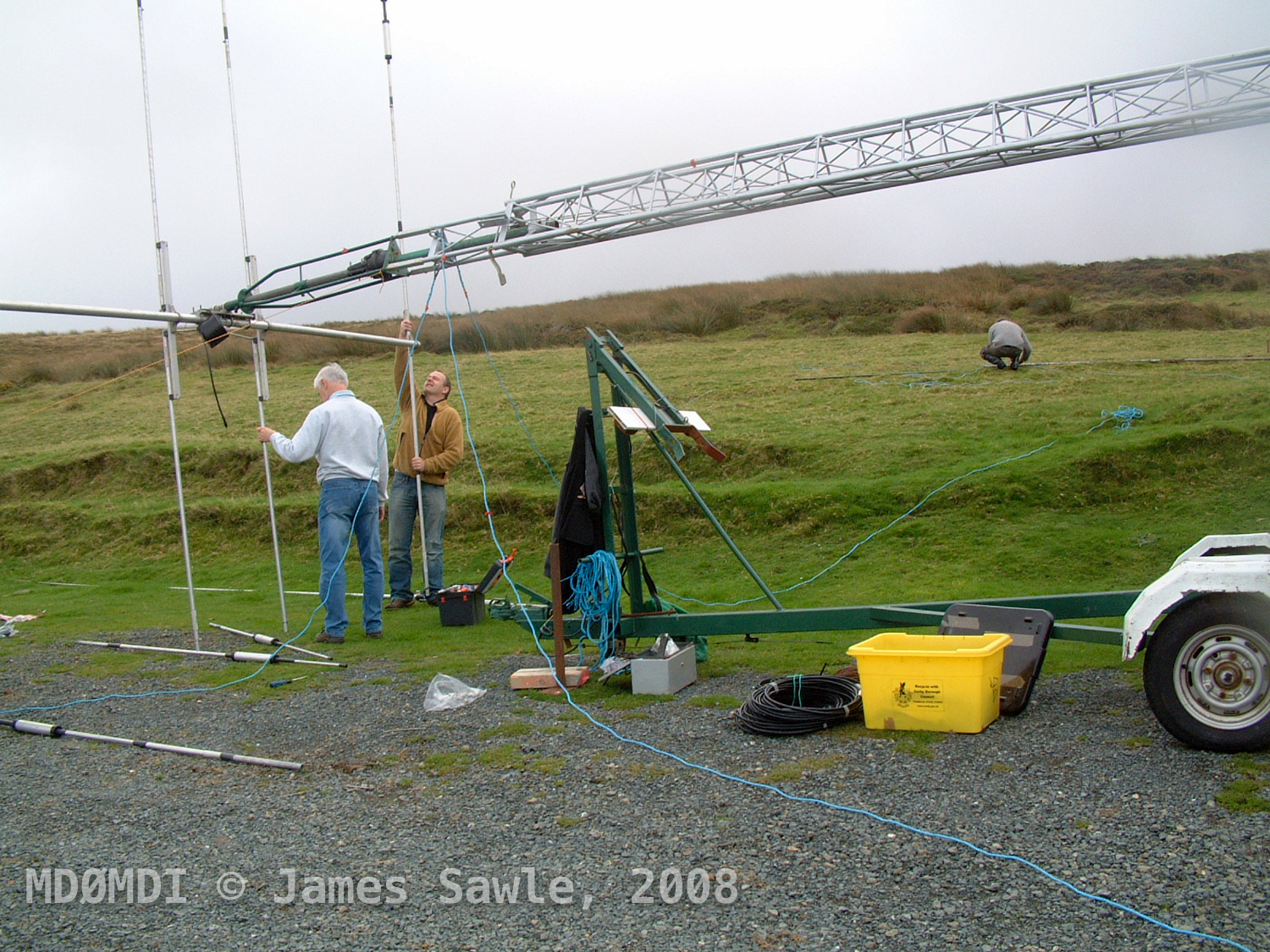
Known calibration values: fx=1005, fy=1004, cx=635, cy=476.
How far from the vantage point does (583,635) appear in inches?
296

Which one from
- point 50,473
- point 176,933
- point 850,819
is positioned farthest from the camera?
point 50,473

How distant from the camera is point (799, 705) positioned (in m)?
6.06

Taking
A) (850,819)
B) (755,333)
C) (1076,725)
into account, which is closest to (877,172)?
(1076,725)

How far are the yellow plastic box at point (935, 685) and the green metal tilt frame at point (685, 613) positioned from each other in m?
0.70

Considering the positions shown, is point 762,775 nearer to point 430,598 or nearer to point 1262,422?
point 430,598

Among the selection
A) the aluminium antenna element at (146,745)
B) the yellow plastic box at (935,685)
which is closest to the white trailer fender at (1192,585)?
the yellow plastic box at (935,685)

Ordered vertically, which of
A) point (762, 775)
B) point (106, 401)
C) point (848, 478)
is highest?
point (106, 401)

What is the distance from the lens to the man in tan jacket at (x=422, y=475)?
10758mm

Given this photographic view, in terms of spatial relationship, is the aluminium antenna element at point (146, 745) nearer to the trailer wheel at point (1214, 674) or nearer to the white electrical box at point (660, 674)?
the white electrical box at point (660, 674)

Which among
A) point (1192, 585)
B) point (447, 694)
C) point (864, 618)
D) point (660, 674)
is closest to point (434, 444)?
point (447, 694)

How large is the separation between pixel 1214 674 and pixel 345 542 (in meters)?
7.05

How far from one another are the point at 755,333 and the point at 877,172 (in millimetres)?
15979

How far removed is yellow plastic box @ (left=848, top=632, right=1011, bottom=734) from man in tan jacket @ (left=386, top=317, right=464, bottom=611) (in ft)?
20.3

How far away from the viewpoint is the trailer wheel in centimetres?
475
